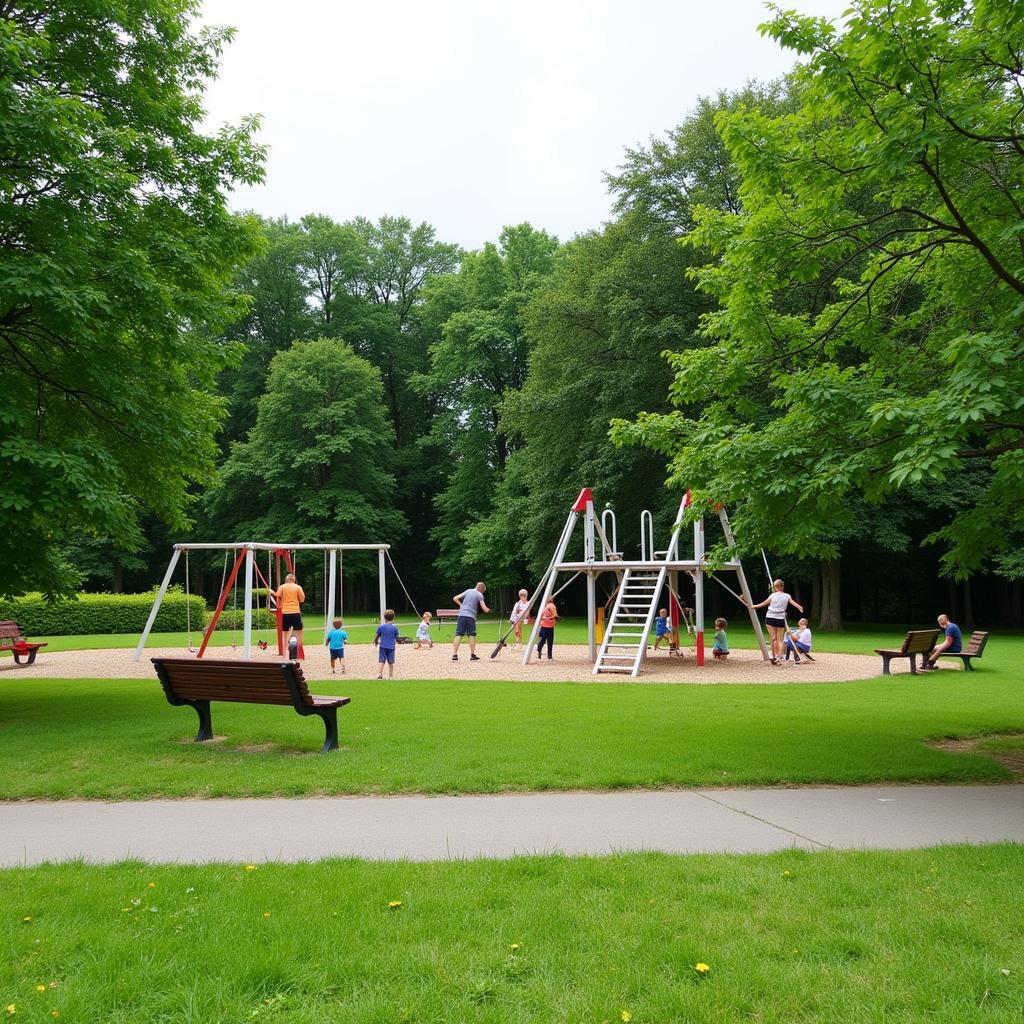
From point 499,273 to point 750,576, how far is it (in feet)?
75.6

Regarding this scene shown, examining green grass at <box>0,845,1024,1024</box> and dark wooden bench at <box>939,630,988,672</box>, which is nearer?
green grass at <box>0,845,1024,1024</box>

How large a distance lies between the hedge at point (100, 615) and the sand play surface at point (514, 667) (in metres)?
9.96

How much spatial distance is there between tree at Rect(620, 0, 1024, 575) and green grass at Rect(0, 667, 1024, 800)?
212 cm

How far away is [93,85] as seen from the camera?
12.6 metres

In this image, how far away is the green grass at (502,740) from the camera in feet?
24.5

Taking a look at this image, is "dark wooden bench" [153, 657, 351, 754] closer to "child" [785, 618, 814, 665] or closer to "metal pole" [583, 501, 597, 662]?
"metal pole" [583, 501, 597, 662]

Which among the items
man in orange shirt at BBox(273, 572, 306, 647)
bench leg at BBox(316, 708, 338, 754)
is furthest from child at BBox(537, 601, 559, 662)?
bench leg at BBox(316, 708, 338, 754)

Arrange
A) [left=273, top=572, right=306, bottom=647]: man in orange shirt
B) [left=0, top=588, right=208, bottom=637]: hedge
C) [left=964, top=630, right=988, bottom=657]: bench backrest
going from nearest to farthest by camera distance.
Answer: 1. [left=964, top=630, right=988, bottom=657]: bench backrest
2. [left=273, top=572, right=306, bottom=647]: man in orange shirt
3. [left=0, top=588, right=208, bottom=637]: hedge

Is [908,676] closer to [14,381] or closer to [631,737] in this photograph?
[631,737]

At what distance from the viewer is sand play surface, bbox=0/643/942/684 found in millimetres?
16500

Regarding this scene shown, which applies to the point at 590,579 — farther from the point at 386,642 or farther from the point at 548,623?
the point at 386,642

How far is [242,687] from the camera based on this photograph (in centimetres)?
906

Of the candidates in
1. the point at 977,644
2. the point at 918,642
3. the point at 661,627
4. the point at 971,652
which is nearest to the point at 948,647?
the point at 971,652

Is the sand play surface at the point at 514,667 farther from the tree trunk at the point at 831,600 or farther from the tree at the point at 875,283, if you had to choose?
the tree trunk at the point at 831,600
